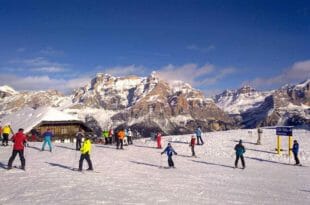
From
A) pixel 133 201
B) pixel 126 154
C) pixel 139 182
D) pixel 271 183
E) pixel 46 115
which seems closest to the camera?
pixel 133 201

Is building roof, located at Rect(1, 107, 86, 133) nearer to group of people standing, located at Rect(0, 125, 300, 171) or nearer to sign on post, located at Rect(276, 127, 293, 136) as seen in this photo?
group of people standing, located at Rect(0, 125, 300, 171)

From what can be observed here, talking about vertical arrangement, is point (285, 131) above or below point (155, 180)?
above

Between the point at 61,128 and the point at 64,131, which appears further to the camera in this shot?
the point at 64,131

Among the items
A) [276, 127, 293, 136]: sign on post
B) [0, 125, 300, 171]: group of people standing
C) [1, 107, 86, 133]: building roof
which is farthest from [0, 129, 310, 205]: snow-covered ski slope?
[1, 107, 86, 133]: building roof

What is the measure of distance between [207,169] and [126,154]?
10501 mm

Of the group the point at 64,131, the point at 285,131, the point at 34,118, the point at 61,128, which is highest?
the point at 34,118

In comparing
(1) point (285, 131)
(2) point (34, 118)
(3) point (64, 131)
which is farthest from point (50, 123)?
(1) point (285, 131)

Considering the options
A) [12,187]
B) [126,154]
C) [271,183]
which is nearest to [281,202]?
[271,183]

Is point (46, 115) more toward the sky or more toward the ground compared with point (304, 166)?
more toward the sky

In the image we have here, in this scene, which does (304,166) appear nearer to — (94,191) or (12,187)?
(94,191)

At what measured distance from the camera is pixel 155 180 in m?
24.2

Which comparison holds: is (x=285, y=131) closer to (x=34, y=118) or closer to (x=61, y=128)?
(x=61, y=128)

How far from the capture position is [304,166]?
3444 cm

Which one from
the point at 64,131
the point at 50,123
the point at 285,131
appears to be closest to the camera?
the point at 285,131
